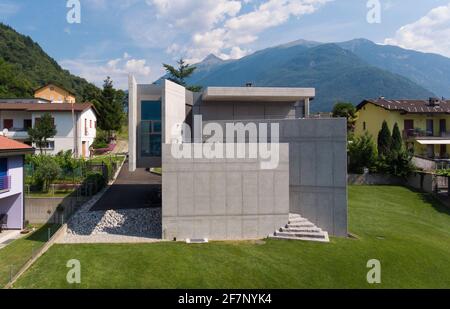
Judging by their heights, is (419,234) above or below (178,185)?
below

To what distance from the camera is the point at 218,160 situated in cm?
1570

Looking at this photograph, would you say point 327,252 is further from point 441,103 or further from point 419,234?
point 441,103

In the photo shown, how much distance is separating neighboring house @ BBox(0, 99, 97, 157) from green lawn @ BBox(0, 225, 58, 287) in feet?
62.0

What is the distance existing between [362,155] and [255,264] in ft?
66.0

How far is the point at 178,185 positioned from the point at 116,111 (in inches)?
1487

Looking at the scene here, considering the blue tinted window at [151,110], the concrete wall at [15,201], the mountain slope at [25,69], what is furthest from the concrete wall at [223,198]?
the mountain slope at [25,69]

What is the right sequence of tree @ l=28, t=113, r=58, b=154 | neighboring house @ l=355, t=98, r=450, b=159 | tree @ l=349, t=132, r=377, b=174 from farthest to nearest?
neighboring house @ l=355, t=98, r=450, b=159, tree @ l=28, t=113, r=58, b=154, tree @ l=349, t=132, r=377, b=174

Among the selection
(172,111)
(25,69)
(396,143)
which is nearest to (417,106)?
(396,143)

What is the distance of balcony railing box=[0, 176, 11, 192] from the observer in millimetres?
19000

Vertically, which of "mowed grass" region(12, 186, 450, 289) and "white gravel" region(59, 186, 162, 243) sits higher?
"white gravel" region(59, 186, 162, 243)

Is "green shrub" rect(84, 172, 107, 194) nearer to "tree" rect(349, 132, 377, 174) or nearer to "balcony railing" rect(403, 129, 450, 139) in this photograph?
"tree" rect(349, 132, 377, 174)

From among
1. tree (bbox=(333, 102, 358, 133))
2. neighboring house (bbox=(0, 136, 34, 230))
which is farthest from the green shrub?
tree (bbox=(333, 102, 358, 133))

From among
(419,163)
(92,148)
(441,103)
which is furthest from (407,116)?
(92,148)

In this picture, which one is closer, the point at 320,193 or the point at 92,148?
the point at 320,193
